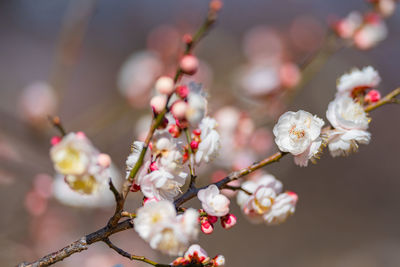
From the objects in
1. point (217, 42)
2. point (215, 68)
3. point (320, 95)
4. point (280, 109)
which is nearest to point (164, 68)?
point (280, 109)

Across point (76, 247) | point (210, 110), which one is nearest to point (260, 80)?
point (210, 110)

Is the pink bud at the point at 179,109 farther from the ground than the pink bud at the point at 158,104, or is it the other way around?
the pink bud at the point at 158,104

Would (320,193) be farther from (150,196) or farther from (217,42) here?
(150,196)

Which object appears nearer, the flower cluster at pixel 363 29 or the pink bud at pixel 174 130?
the pink bud at pixel 174 130

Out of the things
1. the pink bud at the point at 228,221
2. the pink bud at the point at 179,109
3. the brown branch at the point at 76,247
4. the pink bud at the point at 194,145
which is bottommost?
the pink bud at the point at 228,221

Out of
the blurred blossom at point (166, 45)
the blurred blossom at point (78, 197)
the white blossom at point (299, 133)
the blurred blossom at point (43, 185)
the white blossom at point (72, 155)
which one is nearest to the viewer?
the white blossom at point (72, 155)

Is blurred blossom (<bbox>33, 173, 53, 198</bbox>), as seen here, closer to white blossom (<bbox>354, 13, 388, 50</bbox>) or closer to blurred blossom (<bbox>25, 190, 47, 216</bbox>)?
blurred blossom (<bbox>25, 190, 47, 216</bbox>)

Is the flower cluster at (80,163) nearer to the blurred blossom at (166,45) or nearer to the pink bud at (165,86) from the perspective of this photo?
the pink bud at (165,86)

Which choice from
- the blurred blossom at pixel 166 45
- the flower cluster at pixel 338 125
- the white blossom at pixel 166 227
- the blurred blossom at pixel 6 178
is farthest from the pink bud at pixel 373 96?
the blurred blossom at pixel 166 45
